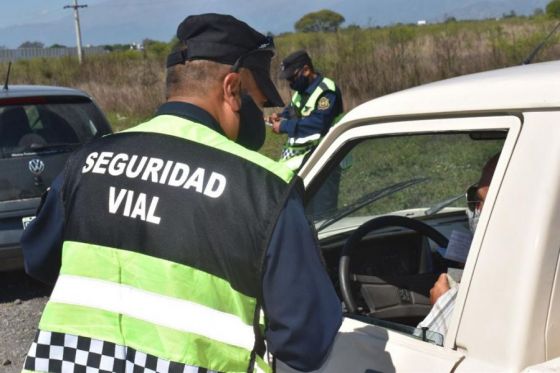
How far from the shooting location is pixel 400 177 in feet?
9.12

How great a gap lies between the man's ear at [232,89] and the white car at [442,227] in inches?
18.8

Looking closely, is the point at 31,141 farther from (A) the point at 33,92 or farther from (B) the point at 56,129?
(A) the point at 33,92

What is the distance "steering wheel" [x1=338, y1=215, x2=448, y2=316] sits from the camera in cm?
236

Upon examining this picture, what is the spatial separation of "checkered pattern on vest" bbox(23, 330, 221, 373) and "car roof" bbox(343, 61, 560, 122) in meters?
0.84

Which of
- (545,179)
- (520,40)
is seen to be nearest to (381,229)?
(545,179)

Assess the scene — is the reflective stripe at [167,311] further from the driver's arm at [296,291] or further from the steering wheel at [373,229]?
the steering wheel at [373,229]

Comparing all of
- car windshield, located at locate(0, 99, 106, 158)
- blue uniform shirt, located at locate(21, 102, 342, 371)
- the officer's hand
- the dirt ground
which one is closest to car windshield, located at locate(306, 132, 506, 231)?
blue uniform shirt, located at locate(21, 102, 342, 371)

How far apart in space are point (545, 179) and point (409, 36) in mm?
14975

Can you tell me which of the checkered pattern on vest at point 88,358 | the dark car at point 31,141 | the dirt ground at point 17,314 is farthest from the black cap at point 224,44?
the dark car at point 31,141

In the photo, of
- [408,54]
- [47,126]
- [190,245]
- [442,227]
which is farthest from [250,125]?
[408,54]

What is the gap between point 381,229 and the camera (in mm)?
2770

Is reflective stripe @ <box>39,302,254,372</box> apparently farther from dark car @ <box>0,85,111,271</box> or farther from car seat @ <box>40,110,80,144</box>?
car seat @ <box>40,110,80,144</box>

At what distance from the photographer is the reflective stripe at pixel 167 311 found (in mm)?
1560

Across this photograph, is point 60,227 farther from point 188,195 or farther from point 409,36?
point 409,36
